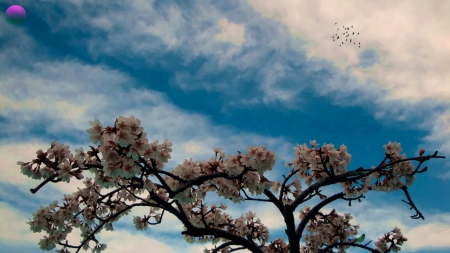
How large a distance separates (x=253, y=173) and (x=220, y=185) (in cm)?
98

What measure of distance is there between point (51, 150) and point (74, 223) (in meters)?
4.22

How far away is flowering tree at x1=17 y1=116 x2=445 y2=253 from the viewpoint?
5.74 metres

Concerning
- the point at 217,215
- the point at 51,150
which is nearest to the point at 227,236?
the point at 217,215

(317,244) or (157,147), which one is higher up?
(317,244)

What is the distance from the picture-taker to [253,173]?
6.94 metres

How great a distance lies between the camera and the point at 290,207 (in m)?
9.94

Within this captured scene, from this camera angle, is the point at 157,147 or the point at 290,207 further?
the point at 290,207

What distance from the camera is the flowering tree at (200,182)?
5.74 meters

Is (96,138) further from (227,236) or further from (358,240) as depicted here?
(358,240)

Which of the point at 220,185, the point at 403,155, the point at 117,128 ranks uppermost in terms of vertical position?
the point at 403,155

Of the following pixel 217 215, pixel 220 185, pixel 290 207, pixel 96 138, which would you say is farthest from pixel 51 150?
pixel 290 207

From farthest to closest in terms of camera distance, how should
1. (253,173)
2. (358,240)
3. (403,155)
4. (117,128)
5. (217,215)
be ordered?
(358,240) < (217,215) < (403,155) < (253,173) < (117,128)

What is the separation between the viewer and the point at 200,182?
21.5 feet

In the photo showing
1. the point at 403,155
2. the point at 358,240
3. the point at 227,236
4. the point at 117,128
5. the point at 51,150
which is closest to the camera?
the point at 117,128
